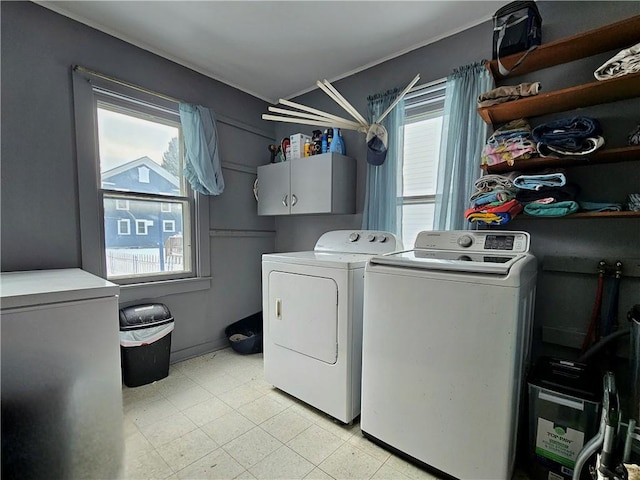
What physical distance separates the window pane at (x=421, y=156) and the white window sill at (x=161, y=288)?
207 cm

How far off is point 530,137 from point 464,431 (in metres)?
1.61

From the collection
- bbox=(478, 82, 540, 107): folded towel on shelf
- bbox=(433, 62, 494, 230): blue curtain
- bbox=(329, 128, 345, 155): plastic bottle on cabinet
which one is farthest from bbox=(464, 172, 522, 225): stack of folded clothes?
bbox=(329, 128, 345, 155): plastic bottle on cabinet

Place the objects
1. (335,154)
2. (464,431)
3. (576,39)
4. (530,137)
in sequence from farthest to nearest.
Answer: (335,154), (530,137), (576,39), (464,431)

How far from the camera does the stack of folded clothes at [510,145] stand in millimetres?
1665

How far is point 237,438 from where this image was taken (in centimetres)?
172

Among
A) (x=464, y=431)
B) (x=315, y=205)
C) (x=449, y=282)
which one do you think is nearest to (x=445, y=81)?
(x=315, y=205)

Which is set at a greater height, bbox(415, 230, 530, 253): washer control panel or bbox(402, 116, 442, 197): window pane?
bbox(402, 116, 442, 197): window pane

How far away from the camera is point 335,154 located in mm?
2561

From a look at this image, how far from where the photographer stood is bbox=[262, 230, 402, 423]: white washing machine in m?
1.76

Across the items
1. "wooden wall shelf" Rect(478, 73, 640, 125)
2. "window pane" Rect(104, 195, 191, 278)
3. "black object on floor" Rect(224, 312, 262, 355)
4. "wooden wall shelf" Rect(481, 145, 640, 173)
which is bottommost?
"black object on floor" Rect(224, 312, 262, 355)

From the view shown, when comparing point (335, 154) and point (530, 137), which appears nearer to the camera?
point (530, 137)

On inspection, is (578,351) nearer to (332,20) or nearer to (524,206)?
(524,206)

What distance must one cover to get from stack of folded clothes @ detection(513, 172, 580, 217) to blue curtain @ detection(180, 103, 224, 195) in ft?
7.85

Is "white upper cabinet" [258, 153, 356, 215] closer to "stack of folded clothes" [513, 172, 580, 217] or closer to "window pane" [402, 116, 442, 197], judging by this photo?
"window pane" [402, 116, 442, 197]
